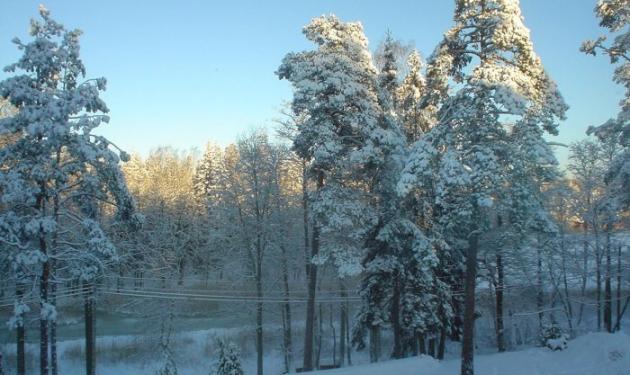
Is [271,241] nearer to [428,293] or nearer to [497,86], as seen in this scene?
[428,293]

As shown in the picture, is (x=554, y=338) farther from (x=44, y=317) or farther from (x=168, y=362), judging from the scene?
(x=168, y=362)

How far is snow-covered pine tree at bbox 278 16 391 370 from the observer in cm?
1759

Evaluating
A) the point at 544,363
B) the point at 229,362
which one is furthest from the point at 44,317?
the point at 544,363

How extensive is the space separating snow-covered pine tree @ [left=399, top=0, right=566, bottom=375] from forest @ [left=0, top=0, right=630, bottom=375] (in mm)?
60

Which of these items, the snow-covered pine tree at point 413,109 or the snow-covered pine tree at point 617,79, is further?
the snow-covered pine tree at point 413,109

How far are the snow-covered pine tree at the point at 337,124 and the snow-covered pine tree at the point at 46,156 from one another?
21.0ft

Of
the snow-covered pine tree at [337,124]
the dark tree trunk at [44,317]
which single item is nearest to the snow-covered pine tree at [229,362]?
the snow-covered pine tree at [337,124]

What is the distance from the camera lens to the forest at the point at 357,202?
1433cm

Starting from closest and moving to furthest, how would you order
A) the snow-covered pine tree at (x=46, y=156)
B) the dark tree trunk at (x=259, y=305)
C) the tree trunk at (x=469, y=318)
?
the snow-covered pine tree at (x=46, y=156)
the tree trunk at (x=469, y=318)
the dark tree trunk at (x=259, y=305)

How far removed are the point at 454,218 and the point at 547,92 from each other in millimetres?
4689

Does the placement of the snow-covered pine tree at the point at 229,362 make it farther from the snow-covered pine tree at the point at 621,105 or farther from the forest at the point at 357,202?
the snow-covered pine tree at the point at 621,105

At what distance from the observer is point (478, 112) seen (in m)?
14.8

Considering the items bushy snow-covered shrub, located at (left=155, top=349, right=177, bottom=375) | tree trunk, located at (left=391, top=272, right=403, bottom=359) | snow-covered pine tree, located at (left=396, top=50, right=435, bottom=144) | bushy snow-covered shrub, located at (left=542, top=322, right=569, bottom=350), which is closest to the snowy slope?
bushy snow-covered shrub, located at (left=542, top=322, right=569, bottom=350)

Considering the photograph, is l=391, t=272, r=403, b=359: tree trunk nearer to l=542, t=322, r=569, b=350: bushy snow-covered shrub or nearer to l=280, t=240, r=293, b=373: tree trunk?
l=542, t=322, r=569, b=350: bushy snow-covered shrub
